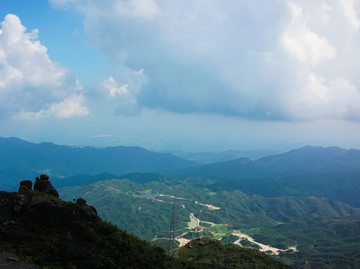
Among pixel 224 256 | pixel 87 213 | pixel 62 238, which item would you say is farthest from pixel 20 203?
pixel 224 256

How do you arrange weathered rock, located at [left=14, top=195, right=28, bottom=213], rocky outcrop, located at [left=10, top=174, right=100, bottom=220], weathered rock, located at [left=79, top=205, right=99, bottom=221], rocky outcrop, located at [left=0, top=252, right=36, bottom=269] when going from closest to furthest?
rocky outcrop, located at [left=0, top=252, right=36, bottom=269] < weathered rock, located at [left=14, top=195, right=28, bottom=213] < rocky outcrop, located at [left=10, top=174, right=100, bottom=220] < weathered rock, located at [left=79, top=205, right=99, bottom=221]

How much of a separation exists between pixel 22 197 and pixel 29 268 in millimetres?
13275

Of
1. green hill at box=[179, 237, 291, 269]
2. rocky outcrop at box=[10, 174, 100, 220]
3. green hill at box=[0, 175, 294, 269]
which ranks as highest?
rocky outcrop at box=[10, 174, 100, 220]

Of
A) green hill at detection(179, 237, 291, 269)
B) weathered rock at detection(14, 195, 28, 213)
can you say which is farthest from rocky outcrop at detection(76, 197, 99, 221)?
green hill at detection(179, 237, 291, 269)

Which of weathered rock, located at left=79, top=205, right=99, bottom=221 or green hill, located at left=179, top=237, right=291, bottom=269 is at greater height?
weathered rock, located at left=79, top=205, right=99, bottom=221

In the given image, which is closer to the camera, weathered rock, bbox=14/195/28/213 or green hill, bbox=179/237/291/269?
weathered rock, bbox=14/195/28/213

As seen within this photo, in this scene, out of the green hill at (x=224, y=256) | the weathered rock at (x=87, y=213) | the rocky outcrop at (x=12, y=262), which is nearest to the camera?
the rocky outcrop at (x=12, y=262)

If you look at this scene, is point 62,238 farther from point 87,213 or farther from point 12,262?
point 12,262

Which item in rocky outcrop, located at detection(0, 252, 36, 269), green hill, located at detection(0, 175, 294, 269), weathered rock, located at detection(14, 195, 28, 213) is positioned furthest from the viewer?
weathered rock, located at detection(14, 195, 28, 213)

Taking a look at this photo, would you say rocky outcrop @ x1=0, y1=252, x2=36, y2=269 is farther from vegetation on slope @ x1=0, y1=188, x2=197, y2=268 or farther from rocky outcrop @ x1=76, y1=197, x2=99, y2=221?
rocky outcrop @ x1=76, y1=197, x2=99, y2=221

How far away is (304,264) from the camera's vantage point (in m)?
162

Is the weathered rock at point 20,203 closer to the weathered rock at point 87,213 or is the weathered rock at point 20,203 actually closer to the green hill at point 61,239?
the green hill at point 61,239

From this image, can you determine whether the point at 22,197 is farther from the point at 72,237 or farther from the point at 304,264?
the point at 304,264

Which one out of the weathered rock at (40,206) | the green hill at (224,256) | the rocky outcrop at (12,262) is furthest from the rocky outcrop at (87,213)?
the green hill at (224,256)
